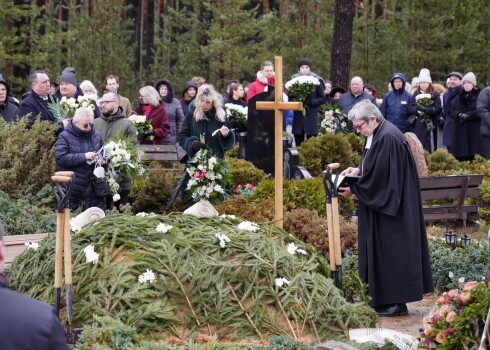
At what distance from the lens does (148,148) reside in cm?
1495

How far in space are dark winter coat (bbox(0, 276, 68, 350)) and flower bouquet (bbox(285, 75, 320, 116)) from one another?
1438cm

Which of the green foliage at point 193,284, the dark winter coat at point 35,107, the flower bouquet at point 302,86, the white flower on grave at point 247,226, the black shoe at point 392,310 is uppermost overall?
the flower bouquet at point 302,86

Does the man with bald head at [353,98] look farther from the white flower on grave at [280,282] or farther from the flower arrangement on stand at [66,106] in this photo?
the white flower on grave at [280,282]

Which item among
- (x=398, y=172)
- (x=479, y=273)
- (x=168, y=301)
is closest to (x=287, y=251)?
(x=168, y=301)

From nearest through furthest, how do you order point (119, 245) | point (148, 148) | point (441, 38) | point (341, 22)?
point (119, 245)
point (148, 148)
point (341, 22)
point (441, 38)

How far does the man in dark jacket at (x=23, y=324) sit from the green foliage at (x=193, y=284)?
3.50 m

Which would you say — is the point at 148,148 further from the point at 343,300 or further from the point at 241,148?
the point at 343,300

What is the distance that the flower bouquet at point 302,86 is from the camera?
57.1 ft

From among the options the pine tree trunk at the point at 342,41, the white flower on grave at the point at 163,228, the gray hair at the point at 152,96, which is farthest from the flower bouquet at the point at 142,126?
the pine tree trunk at the point at 342,41

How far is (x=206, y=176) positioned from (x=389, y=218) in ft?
10.0

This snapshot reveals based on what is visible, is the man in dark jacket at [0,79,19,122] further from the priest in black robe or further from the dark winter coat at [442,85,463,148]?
the dark winter coat at [442,85,463,148]

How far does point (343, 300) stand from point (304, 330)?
47 cm

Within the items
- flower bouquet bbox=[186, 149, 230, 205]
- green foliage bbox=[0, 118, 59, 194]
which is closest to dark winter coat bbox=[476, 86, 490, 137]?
flower bouquet bbox=[186, 149, 230, 205]

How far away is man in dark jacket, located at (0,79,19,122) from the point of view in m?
13.2
